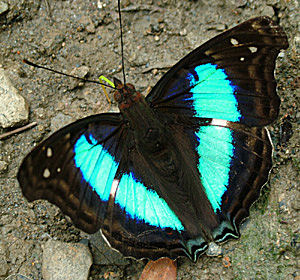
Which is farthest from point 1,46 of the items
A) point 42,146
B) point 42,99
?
point 42,146

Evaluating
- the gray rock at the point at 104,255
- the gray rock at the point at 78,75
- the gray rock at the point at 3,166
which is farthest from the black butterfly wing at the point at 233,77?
the gray rock at the point at 3,166

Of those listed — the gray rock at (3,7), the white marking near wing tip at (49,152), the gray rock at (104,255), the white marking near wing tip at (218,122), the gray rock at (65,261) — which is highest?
the gray rock at (3,7)

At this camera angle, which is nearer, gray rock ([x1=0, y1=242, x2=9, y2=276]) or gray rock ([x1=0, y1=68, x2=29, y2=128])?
gray rock ([x1=0, y1=242, x2=9, y2=276])

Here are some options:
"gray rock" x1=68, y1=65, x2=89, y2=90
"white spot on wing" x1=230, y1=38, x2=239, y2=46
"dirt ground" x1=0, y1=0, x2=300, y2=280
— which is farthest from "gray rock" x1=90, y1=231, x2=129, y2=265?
"white spot on wing" x1=230, y1=38, x2=239, y2=46

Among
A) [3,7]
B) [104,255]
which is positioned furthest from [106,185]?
[3,7]

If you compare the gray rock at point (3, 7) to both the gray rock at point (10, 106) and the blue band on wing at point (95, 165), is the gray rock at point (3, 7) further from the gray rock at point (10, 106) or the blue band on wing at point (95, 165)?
the blue band on wing at point (95, 165)

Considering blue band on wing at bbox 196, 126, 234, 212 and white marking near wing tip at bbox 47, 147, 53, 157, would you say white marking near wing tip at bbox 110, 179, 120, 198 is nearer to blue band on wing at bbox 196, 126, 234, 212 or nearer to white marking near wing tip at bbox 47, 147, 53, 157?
white marking near wing tip at bbox 47, 147, 53, 157

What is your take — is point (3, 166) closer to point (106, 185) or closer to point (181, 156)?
point (106, 185)
